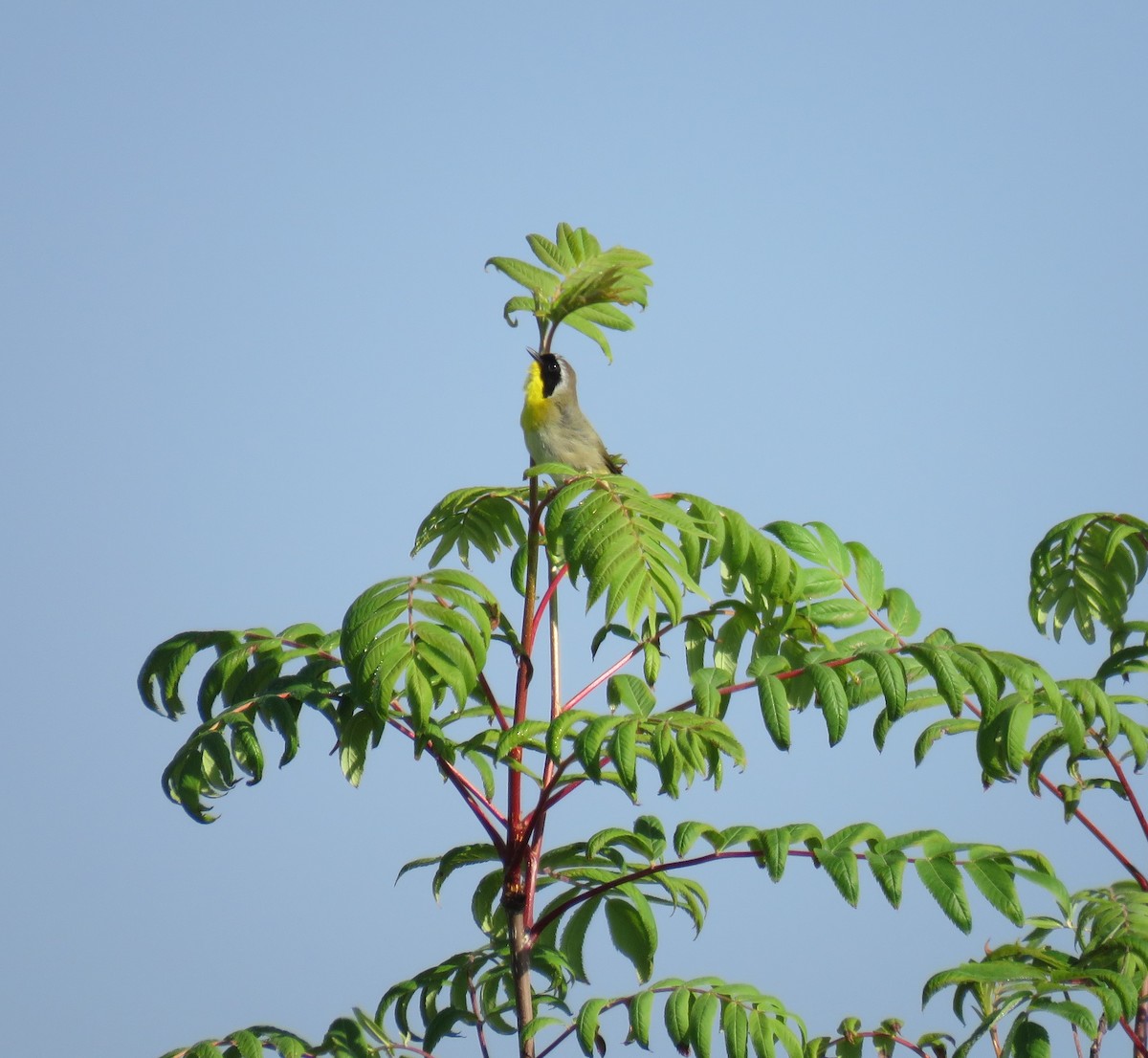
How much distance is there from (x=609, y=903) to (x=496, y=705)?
1.87ft

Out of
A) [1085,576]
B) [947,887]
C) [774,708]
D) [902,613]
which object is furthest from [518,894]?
[1085,576]

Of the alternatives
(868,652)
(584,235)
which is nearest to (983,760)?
(868,652)

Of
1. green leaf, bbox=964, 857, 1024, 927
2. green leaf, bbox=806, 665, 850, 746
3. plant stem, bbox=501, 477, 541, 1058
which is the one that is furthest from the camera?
plant stem, bbox=501, 477, 541, 1058

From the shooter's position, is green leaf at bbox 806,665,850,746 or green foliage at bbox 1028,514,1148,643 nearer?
green leaf at bbox 806,665,850,746

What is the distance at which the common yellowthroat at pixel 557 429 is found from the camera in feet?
15.6

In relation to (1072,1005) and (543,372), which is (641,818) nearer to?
(1072,1005)

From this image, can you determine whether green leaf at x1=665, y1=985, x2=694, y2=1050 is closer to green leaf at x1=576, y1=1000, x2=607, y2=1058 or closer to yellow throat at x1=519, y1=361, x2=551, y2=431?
green leaf at x1=576, y1=1000, x2=607, y2=1058

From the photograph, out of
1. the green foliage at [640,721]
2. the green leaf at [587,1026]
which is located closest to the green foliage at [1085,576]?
the green foliage at [640,721]

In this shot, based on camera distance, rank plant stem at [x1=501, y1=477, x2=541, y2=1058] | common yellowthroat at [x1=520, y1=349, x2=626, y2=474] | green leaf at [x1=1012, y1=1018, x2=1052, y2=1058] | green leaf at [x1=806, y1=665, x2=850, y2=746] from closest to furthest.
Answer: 1. green leaf at [x1=1012, y1=1018, x2=1052, y2=1058]
2. green leaf at [x1=806, y1=665, x2=850, y2=746]
3. plant stem at [x1=501, y1=477, x2=541, y2=1058]
4. common yellowthroat at [x1=520, y1=349, x2=626, y2=474]

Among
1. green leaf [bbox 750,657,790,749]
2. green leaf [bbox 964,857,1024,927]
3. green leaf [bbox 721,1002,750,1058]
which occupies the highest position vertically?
green leaf [bbox 750,657,790,749]

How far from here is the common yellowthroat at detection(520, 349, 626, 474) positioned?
15.6 ft

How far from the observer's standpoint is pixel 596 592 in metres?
2.61

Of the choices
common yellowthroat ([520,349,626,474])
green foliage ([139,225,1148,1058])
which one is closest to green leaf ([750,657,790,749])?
green foliage ([139,225,1148,1058])

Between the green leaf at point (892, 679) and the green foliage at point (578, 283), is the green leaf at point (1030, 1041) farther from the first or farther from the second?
the green foliage at point (578, 283)
